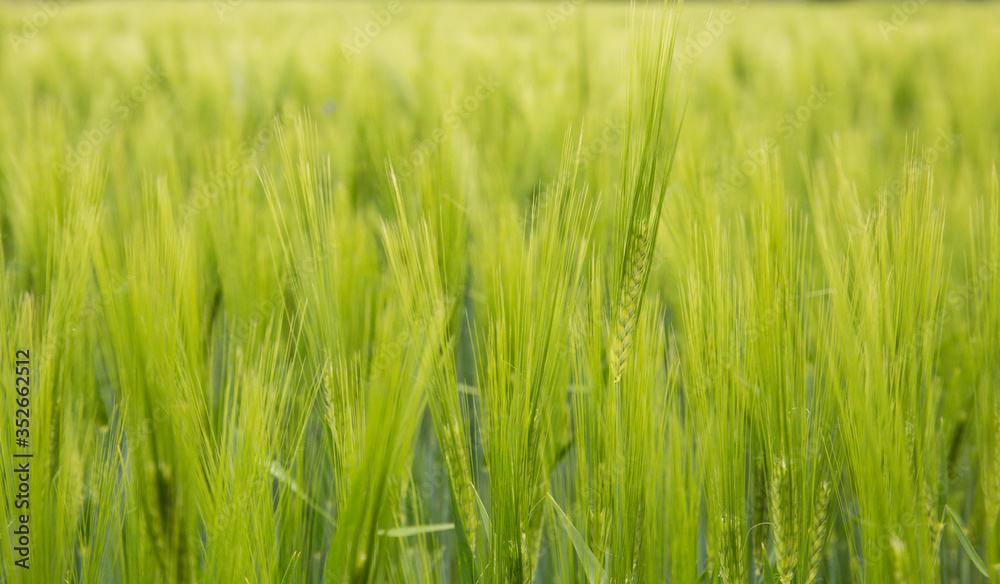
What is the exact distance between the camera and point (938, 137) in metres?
0.92

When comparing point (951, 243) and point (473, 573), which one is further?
point (951, 243)

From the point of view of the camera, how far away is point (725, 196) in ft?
2.11

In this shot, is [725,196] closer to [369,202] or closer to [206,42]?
[369,202]

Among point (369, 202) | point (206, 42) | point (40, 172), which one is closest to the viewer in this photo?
point (40, 172)

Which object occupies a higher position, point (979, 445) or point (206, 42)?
point (206, 42)

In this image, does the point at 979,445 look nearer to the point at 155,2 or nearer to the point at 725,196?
the point at 725,196

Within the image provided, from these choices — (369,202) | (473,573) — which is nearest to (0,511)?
(473,573)

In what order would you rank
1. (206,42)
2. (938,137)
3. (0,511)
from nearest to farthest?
(0,511) < (938,137) < (206,42)

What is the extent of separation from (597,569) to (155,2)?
8.62 feet

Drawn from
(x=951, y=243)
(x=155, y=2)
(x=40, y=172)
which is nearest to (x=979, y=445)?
(x=951, y=243)

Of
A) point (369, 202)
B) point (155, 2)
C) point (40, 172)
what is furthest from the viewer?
point (155, 2)

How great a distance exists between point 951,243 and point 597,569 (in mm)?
579

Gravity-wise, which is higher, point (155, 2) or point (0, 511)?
point (155, 2)

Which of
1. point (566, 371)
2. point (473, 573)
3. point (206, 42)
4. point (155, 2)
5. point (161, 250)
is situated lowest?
point (473, 573)
